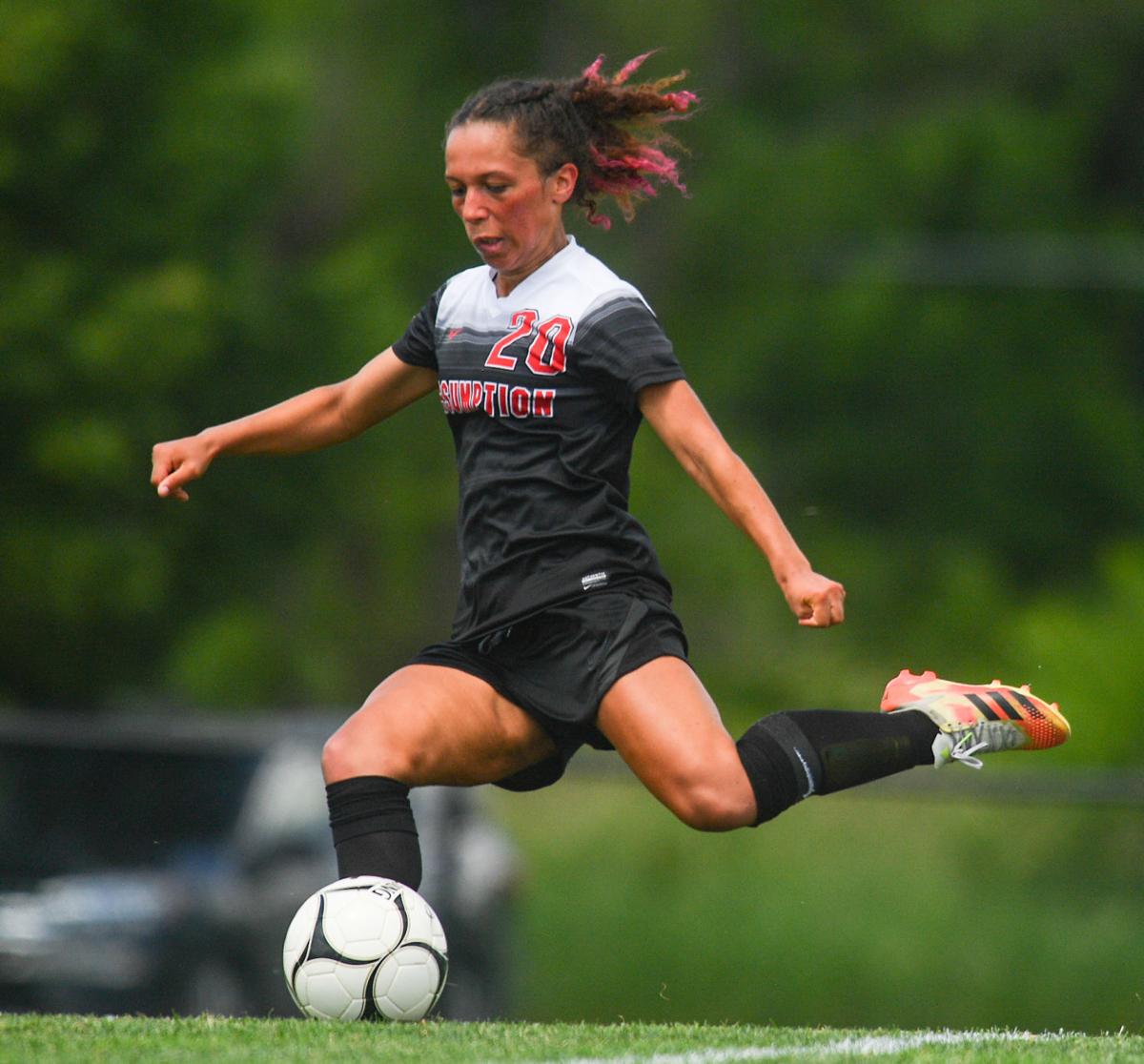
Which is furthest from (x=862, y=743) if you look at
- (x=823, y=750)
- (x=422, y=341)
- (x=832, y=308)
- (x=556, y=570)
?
(x=832, y=308)

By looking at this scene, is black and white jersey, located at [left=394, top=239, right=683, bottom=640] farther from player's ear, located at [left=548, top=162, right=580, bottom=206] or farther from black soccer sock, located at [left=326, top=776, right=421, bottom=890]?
black soccer sock, located at [left=326, top=776, right=421, bottom=890]

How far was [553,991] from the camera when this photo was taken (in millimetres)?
10922

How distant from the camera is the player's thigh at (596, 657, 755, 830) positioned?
189 inches

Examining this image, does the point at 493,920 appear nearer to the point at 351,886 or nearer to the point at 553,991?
the point at 553,991

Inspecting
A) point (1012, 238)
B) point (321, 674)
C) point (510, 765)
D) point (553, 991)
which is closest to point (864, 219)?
point (1012, 238)

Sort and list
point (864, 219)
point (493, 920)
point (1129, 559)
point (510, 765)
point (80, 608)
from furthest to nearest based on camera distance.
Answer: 1. point (864, 219)
2. point (1129, 559)
3. point (80, 608)
4. point (493, 920)
5. point (510, 765)

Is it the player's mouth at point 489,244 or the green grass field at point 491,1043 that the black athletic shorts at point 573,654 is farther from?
the player's mouth at point 489,244

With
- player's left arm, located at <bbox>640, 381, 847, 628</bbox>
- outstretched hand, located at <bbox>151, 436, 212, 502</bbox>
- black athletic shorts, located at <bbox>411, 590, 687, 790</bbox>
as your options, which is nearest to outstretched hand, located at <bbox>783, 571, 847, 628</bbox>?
player's left arm, located at <bbox>640, 381, 847, 628</bbox>

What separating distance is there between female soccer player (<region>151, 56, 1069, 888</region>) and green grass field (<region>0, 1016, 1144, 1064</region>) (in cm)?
47

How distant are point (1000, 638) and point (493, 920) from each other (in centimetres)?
1147

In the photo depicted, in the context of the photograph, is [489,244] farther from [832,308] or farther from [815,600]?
[832,308]

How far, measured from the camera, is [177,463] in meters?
5.31

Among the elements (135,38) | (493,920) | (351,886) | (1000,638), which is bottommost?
(1000,638)

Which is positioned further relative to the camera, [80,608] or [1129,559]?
[1129,559]
